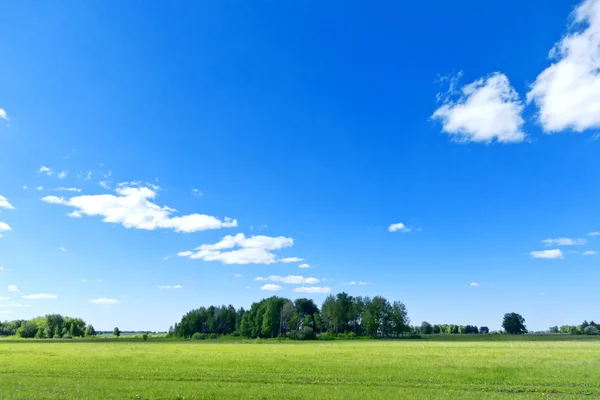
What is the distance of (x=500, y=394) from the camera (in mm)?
25250

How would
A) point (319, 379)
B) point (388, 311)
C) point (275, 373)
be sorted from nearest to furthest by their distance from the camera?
point (319, 379) → point (275, 373) → point (388, 311)

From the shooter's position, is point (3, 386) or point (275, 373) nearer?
point (3, 386)

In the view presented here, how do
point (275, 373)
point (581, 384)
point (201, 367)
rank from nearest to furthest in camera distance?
point (581, 384)
point (275, 373)
point (201, 367)

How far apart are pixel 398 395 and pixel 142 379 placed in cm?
2032

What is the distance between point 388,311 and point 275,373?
472 feet

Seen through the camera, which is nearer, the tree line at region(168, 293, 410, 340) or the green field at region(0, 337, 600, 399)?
the green field at region(0, 337, 600, 399)

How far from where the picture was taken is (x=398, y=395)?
80.6ft

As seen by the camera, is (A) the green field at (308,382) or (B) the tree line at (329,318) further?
(B) the tree line at (329,318)

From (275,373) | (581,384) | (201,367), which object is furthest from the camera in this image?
(201,367)

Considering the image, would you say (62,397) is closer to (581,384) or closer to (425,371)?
(425,371)

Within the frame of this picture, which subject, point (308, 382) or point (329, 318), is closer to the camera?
point (308, 382)

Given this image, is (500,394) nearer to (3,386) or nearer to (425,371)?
(425,371)

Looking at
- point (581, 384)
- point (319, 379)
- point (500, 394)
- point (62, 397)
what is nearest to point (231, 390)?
point (319, 379)

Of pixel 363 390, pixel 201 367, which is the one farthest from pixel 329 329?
pixel 363 390
